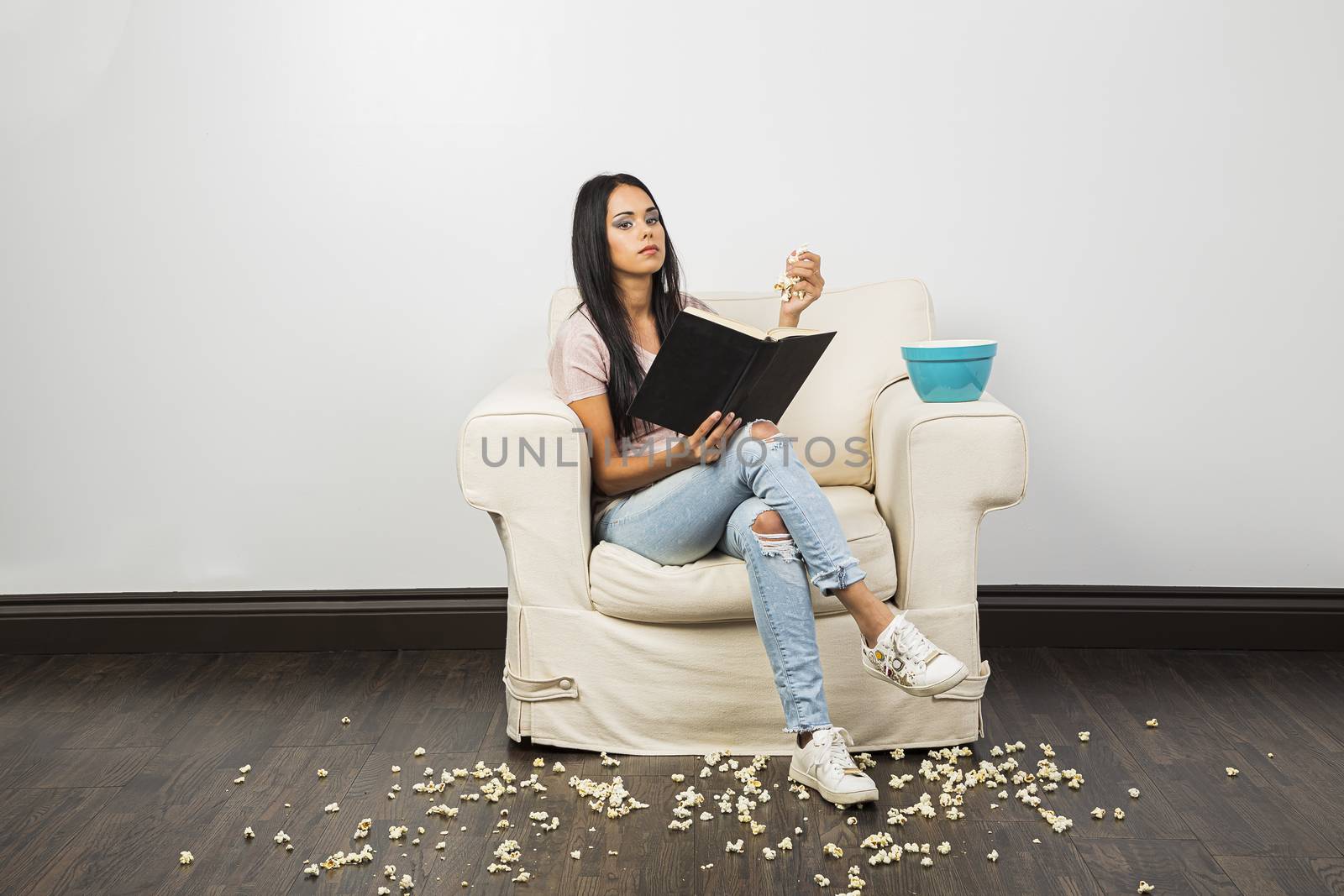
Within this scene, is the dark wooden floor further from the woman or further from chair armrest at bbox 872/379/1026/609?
chair armrest at bbox 872/379/1026/609

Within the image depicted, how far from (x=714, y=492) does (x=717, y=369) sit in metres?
0.23

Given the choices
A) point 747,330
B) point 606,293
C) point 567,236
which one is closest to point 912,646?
point 747,330

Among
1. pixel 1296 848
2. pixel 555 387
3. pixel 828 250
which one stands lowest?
pixel 1296 848

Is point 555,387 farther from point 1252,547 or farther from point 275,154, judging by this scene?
point 1252,547

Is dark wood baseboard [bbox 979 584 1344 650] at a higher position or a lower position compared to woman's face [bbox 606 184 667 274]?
lower

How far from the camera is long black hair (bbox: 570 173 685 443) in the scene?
220 centimetres

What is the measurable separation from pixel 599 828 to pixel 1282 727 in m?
1.36

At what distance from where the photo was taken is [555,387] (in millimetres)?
2229

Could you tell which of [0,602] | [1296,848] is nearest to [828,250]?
[1296,848]

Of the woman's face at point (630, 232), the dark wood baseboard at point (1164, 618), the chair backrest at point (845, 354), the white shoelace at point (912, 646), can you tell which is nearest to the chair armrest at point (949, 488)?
the white shoelace at point (912, 646)

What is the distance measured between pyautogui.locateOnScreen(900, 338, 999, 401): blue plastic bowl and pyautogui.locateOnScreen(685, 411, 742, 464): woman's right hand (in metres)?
0.41

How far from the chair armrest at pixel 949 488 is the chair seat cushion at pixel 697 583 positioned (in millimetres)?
56

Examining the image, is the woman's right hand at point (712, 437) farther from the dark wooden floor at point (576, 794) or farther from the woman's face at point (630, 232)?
the dark wooden floor at point (576, 794)

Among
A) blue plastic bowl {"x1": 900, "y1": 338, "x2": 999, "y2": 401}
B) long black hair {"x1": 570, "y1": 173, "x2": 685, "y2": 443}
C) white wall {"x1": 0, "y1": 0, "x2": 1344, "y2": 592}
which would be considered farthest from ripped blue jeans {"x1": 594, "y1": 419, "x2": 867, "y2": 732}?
white wall {"x1": 0, "y1": 0, "x2": 1344, "y2": 592}
